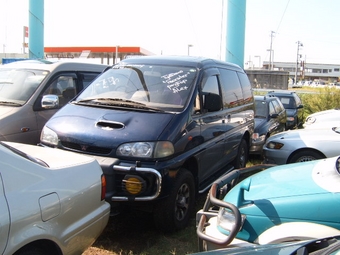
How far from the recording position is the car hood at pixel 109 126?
4129mm

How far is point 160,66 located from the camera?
5.34 m

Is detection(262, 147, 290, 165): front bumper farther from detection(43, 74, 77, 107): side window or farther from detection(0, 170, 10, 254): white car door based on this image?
detection(0, 170, 10, 254): white car door

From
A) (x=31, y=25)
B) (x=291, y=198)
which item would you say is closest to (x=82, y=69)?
(x=291, y=198)

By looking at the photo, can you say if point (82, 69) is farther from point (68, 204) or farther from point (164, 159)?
point (68, 204)

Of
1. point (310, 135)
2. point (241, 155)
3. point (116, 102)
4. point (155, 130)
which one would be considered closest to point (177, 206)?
point (155, 130)

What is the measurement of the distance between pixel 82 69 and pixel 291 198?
533 centimetres

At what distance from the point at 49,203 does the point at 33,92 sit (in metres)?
3.96

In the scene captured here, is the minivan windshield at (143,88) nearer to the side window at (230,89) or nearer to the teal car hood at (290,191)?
the side window at (230,89)

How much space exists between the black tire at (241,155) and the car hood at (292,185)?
2.92 meters

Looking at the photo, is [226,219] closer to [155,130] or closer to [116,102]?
[155,130]

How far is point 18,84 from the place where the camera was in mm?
6340

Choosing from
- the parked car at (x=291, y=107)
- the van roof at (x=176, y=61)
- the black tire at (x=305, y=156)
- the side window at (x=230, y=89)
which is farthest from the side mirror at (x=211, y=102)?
the parked car at (x=291, y=107)

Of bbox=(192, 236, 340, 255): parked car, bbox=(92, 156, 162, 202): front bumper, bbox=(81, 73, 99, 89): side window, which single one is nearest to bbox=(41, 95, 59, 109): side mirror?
bbox=(81, 73, 99, 89): side window

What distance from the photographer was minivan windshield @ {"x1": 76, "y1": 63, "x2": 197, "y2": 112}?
15.5ft
